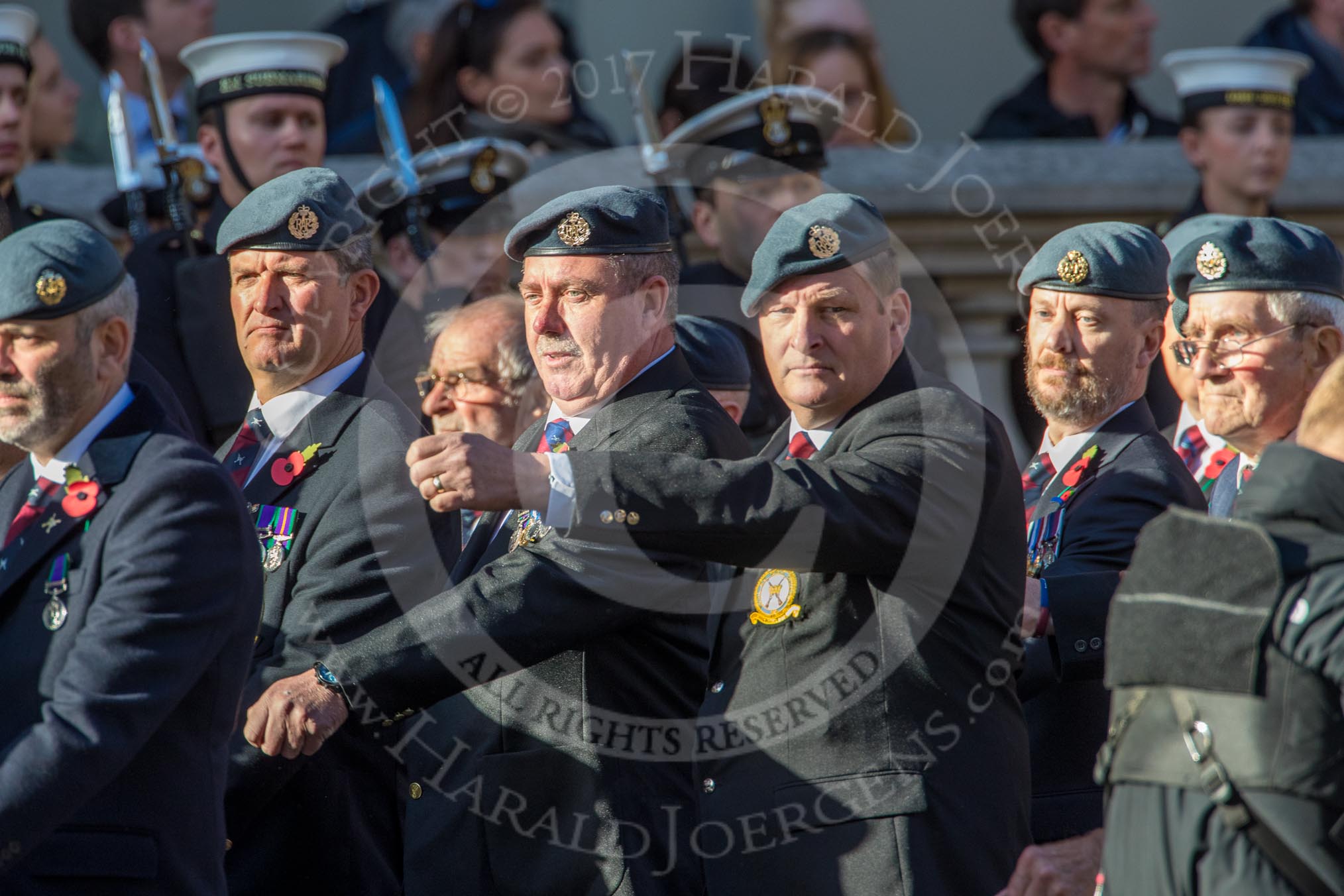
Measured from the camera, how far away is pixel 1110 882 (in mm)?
3088

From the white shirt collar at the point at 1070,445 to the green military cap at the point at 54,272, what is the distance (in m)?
2.12

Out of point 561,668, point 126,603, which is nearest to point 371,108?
point 561,668

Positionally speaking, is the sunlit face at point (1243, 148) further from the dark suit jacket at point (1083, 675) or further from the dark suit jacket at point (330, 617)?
the dark suit jacket at point (330, 617)

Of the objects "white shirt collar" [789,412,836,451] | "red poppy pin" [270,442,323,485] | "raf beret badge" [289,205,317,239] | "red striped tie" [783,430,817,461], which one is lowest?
"red poppy pin" [270,442,323,485]

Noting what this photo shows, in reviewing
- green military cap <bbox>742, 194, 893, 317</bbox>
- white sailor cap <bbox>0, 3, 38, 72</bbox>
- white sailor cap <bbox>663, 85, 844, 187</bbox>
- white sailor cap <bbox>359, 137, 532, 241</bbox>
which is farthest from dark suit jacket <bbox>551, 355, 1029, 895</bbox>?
white sailor cap <bbox>0, 3, 38, 72</bbox>

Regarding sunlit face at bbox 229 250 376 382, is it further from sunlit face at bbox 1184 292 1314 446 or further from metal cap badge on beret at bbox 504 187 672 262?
sunlit face at bbox 1184 292 1314 446

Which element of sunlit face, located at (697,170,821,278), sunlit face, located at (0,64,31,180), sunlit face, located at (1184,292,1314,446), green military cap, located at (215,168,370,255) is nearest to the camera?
sunlit face, located at (1184,292,1314,446)

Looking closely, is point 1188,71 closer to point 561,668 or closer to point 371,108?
point 371,108

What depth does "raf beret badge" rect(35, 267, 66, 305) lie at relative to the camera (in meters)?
3.57

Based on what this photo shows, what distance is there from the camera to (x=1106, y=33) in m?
7.92

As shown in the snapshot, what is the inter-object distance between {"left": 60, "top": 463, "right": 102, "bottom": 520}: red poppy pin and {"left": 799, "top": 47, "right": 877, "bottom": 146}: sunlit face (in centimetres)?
448

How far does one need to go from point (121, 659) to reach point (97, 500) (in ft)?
0.99

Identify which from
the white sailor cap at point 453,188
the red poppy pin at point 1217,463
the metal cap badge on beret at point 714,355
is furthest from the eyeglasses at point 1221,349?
the white sailor cap at point 453,188

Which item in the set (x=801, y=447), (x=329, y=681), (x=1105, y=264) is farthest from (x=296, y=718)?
(x=1105, y=264)
